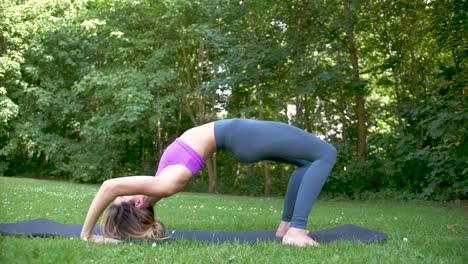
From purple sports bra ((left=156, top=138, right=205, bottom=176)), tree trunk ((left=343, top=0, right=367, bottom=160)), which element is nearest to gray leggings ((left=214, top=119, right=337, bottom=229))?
purple sports bra ((left=156, top=138, right=205, bottom=176))

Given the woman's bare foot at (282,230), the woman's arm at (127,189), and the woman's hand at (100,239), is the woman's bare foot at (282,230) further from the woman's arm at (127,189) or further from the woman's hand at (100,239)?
the woman's hand at (100,239)

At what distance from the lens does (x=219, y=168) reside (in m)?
18.1

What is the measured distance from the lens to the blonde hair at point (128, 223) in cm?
370

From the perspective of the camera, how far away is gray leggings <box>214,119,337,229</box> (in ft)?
12.3

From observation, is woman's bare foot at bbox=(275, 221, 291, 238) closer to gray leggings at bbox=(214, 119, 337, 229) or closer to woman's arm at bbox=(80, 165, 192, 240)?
gray leggings at bbox=(214, 119, 337, 229)

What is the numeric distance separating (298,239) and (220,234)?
80cm

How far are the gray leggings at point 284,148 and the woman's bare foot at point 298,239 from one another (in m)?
0.04

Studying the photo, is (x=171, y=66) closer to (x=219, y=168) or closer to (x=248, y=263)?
(x=219, y=168)

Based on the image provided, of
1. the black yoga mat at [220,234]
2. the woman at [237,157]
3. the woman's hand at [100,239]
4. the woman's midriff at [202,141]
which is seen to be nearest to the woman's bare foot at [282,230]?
the black yoga mat at [220,234]

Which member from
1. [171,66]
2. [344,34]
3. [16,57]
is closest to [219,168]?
[171,66]

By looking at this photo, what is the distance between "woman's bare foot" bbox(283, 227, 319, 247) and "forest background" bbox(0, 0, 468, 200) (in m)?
4.74

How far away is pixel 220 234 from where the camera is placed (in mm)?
4156

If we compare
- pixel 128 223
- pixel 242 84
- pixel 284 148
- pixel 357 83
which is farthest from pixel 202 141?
pixel 242 84

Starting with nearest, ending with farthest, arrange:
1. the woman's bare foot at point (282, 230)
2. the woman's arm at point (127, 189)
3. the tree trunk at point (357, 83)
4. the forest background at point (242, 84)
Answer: the woman's arm at point (127, 189) < the woman's bare foot at point (282, 230) < the forest background at point (242, 84) < the tree trunk at point (357, 83)
